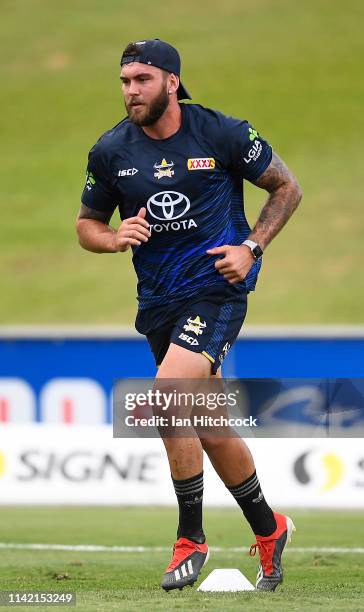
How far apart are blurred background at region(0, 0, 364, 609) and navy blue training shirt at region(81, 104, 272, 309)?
6.36 ft

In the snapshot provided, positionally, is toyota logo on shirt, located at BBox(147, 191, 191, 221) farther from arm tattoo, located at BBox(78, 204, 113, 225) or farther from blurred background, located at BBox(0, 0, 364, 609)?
blurred background, located at BBox(0, 0, 364, 609)

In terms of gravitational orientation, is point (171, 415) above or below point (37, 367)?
above

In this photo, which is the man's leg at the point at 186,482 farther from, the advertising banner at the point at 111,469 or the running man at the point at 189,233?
the advertising banner at the point at 111,469

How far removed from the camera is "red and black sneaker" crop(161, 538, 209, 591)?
7027 mm

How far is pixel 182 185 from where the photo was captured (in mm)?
7207

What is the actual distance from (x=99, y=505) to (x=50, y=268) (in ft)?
76.3

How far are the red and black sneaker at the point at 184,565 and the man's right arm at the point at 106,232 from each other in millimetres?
1529

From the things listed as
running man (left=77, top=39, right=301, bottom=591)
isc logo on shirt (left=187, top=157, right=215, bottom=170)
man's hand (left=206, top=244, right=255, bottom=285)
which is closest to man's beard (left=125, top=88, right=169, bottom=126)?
running man (left=77, top=39, right=301, bottom=591)

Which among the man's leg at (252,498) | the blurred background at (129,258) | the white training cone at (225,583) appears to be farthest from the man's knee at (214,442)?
the blurred background at (129,258)

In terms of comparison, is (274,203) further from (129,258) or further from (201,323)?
(129,258)

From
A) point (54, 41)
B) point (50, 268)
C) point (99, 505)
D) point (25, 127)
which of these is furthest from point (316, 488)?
point (54, 41)

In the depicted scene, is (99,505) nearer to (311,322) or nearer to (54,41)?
(311,322)

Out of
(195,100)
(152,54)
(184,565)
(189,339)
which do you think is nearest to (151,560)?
(184,565)

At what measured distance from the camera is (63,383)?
16438 millimetres
